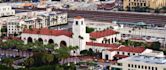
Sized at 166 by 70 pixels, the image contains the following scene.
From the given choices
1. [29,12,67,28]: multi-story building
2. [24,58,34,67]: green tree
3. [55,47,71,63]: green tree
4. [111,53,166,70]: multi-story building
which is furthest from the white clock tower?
[29,12,67,28]: multi-story building

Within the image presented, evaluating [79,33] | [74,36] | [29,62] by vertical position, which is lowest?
[29,62]

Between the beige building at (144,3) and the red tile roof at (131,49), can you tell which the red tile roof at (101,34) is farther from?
the beige building at (144,3)

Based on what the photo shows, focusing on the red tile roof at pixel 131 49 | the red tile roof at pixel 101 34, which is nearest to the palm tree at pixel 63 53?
the red tile roof at pixel 131 49

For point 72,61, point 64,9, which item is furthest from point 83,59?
point 64,9

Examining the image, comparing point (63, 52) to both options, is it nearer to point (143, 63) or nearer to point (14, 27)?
point (143, 63)

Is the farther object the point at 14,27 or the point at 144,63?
the point at 14,27

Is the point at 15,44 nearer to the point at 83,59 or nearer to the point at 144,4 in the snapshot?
the point at 83,59

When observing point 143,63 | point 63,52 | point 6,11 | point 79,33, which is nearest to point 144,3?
point 6,11

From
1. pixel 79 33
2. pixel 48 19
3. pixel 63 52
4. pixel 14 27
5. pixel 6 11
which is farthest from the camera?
pixel 6 11

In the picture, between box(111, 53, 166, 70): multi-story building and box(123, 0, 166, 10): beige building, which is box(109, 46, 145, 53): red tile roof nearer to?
box(111, 53, 166, 70): multi-story building
